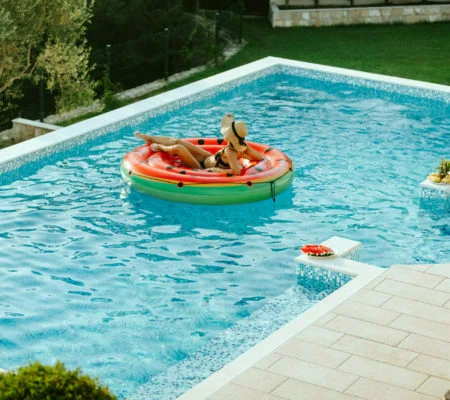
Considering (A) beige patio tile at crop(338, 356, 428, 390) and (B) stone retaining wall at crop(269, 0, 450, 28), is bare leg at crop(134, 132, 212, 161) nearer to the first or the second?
(A) beige patio tile at crop(338, 356, 428, 390)

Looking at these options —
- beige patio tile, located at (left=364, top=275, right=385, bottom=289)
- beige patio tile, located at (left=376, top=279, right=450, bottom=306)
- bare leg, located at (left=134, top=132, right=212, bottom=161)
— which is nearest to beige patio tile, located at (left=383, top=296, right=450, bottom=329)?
beige patio tile, located at (left=376, top=279, right=450, bottom=306)

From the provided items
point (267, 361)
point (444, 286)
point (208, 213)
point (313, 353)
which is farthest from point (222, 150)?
point (267, 361)

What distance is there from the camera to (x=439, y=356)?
26.3 feet

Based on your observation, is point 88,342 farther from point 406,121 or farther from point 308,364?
point 406,121

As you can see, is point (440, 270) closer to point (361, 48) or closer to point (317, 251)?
point (317, 251)

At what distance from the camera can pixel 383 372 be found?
7.73 meters

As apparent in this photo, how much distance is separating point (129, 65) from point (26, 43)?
A: 3012mm

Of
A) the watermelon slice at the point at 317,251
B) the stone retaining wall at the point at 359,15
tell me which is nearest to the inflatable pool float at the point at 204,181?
the watermelon slice at the point at 317,251

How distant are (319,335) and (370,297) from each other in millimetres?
1032

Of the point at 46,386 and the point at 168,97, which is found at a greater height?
the point at 46,386

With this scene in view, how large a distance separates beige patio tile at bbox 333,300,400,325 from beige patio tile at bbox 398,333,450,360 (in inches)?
14.4

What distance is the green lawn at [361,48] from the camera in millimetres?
19281

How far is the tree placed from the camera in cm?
1416

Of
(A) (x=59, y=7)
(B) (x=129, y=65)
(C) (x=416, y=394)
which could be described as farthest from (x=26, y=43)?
(C) (x=416, y=394)
